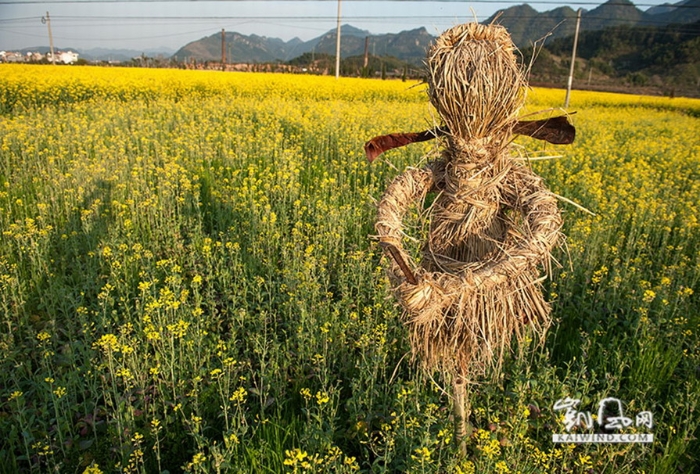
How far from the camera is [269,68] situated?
126 feet

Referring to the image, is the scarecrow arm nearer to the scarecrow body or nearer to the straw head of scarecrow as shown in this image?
the scarecrow body

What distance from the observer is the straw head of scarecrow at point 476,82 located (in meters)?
1.73

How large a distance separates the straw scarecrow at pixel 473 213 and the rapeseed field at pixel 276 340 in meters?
0.14

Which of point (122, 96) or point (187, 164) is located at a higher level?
point (122, 96)

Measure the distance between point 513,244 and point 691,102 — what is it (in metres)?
32.7

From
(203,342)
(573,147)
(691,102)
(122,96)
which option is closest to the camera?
(203,342)

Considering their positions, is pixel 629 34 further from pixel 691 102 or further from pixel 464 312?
pixel 464 312

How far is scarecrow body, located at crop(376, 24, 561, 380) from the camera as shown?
1.70 metres

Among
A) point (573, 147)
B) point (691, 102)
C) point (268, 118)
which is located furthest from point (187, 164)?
point (691, 102)

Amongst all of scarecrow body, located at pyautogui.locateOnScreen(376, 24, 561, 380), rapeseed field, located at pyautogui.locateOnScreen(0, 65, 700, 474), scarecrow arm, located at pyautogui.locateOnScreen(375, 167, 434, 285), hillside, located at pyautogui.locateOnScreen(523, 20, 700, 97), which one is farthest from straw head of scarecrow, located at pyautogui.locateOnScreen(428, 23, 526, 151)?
hillside, located at pyautogui.locateOnScreen(523, 20, 700, 97)

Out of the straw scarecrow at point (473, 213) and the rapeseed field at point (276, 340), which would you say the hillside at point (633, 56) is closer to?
the rapeseed field at point (276, 340)

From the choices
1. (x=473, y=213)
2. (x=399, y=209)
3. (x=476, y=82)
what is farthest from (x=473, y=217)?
(x=476, y=82)

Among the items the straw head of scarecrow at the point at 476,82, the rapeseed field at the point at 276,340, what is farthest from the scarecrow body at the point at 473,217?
the rapeseed field at the point at 276,340

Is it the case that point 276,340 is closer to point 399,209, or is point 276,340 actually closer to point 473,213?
point 399,209
